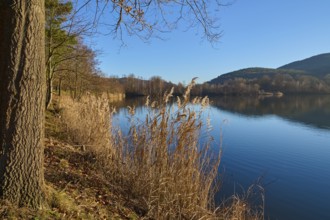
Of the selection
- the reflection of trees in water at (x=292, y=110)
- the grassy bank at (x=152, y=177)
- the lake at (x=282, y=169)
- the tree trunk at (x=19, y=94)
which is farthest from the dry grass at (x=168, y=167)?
the reflection of trees in water at (x=292, y=110)

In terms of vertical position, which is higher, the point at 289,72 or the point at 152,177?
the point at 289,72

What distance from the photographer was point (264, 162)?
12.5 meters

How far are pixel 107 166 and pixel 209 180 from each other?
209 centimetres

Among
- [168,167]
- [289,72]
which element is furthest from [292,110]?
[289,72]

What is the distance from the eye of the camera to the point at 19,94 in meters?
3.01

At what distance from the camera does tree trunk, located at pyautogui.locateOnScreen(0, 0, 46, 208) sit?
300cm

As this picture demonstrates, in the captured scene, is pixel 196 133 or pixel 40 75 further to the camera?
pixel 196 133

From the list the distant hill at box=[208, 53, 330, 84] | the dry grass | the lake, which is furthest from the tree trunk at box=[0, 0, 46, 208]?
the distant hill at box=[208, 53, 330, 84]

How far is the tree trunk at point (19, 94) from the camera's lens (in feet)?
9.83

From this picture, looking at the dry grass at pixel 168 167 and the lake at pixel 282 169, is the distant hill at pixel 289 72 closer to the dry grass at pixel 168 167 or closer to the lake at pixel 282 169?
the lake at pixel 282 169

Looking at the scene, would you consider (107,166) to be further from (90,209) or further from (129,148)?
(90,209)

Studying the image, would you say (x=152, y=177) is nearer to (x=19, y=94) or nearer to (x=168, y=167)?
(x=168, y=167)

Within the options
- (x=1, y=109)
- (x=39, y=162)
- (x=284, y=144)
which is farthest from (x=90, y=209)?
(x=284, y=144)

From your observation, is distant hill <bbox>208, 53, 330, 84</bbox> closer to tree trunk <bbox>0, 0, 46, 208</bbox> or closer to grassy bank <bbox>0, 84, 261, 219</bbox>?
grassy bank <bbox>0, 84, 261, 219</bbox>
